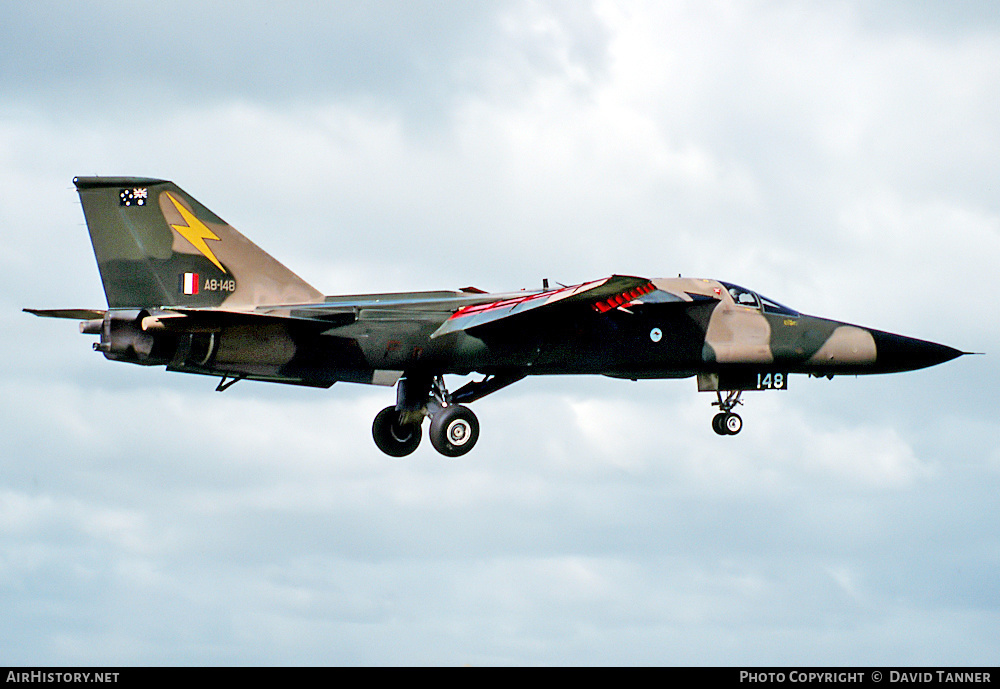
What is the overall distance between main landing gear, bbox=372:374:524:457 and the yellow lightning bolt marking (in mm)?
4620

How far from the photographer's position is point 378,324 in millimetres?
25906

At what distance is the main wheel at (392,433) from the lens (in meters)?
28.3

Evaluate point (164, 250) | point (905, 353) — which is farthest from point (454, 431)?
point (905, 353)

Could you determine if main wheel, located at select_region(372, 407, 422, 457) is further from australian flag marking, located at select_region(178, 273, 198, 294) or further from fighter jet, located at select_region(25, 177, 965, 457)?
australian flag marking, located at select_region(178, 273, 198, 294)

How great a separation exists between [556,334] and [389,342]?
3.25m

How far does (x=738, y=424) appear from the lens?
29.1 meters

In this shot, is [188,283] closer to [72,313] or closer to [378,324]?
[72,313]

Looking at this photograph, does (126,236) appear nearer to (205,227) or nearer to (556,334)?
(205,227)

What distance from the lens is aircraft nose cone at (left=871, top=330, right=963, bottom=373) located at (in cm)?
2919

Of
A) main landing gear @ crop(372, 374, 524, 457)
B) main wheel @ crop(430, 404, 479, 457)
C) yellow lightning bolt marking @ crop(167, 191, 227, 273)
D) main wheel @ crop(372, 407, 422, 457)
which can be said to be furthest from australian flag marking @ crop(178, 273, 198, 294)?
main wheel @ crop(430, 404, 479, 457)

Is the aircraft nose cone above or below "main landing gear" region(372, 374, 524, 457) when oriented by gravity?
above

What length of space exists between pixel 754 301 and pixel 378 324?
312 inches

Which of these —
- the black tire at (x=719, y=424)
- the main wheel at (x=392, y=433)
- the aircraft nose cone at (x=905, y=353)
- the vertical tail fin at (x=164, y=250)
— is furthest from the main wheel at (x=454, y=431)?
the aircraft nose cone at (x=905, y=353)
